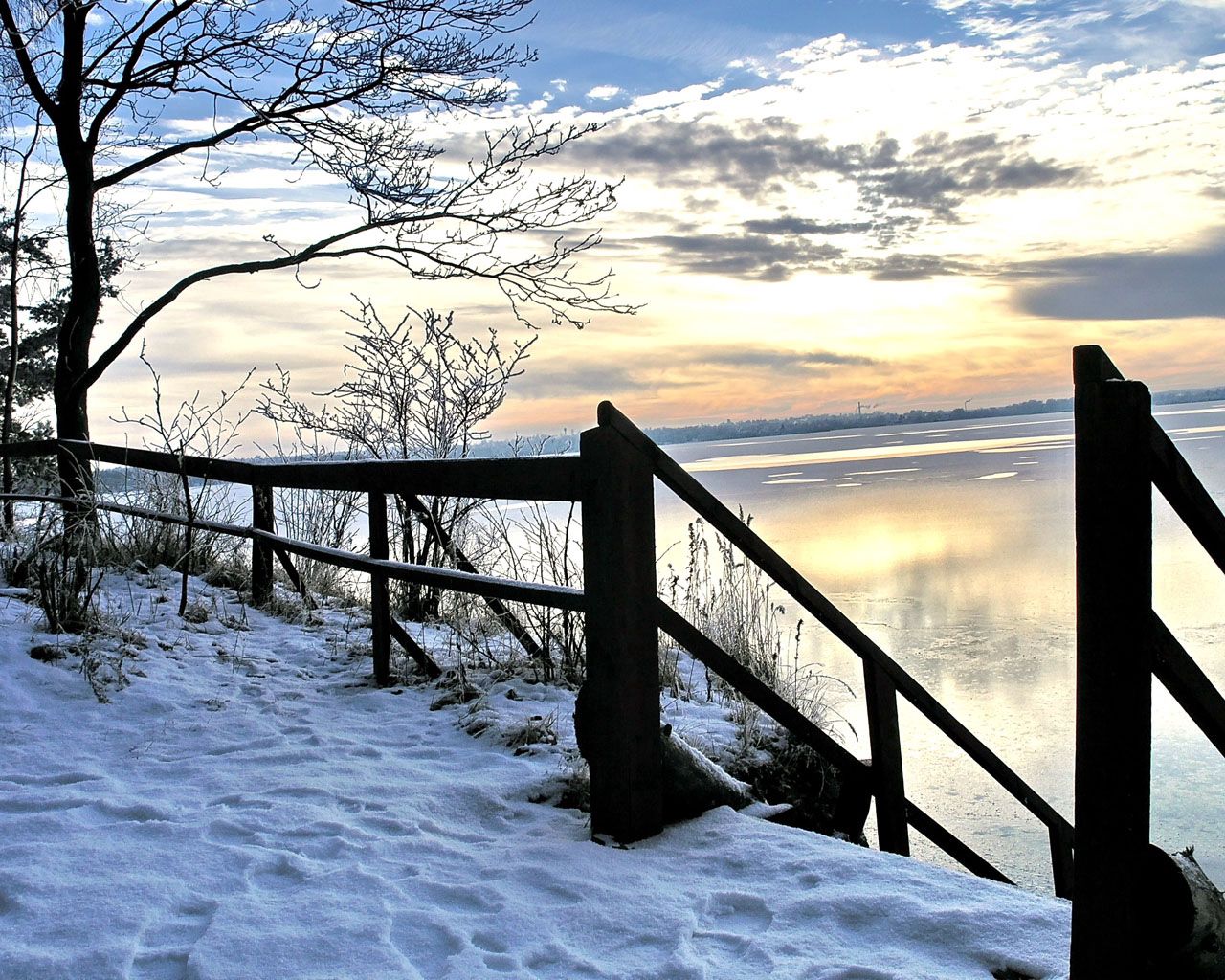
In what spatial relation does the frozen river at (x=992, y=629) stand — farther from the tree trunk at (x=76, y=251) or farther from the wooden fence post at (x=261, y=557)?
the tree trunk at (x=76, y=251)

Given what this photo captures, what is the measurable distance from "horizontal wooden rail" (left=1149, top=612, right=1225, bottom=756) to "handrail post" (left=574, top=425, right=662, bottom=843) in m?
1.51

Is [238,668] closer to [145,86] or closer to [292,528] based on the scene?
[292,528]

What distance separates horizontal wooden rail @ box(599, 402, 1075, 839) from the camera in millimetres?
3236

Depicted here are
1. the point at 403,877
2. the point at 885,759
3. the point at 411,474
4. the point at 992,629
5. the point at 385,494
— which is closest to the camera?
the point at 403,877

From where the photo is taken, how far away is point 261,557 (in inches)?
300

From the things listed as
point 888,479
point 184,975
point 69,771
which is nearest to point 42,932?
point 184,975

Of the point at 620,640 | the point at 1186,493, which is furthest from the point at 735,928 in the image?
the point at 1186,493

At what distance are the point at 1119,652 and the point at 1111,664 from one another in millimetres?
32

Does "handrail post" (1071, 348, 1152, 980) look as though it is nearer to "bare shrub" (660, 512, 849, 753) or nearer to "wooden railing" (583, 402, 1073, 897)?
"wooden railing" (583, 402, 1073, 897)

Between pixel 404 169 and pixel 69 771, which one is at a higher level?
pixel 404 169

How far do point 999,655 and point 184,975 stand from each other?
9922mm

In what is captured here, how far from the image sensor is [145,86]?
1074 cm

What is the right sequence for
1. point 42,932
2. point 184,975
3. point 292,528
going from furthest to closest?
point 292,528, point 42,932, point 184,975

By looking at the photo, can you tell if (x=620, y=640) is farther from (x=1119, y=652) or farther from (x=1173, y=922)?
(x=1173, y=922)
